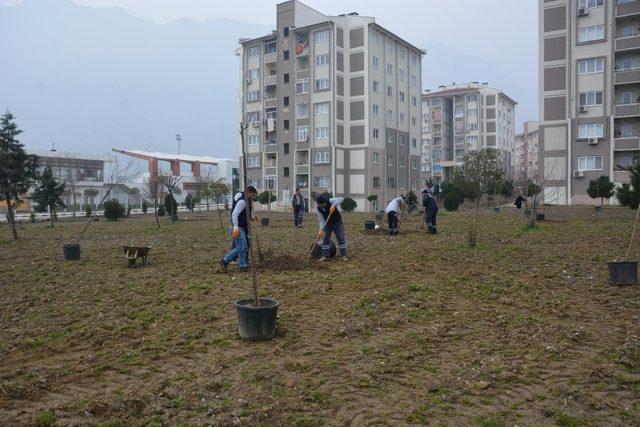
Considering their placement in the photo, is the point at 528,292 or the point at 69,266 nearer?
the point at 528,292

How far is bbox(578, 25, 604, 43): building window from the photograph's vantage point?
145ft

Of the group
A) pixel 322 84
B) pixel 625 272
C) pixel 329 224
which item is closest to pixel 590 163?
pixel 322 84

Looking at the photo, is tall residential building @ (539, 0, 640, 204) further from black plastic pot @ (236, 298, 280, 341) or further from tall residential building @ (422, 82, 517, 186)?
tall residential building @ (422, 82, 517, 186)

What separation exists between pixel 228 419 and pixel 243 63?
6142cm

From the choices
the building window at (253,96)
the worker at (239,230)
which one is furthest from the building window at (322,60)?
the worker at (239,230)

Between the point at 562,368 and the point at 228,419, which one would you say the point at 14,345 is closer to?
the point at 228,419

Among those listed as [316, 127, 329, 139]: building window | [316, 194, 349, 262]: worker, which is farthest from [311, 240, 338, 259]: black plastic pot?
[316, 127, 329, 139]: building window

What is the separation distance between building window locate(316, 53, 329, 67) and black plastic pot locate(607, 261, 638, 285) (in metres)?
49.8

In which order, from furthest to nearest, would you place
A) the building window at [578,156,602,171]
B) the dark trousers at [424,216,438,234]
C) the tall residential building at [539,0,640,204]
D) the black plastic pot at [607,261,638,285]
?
the building window at [578,156,602,171] → the tall residential building at [539,0,640,204] → the dark trousers at [424,216,438,234] → the black plastic pot at [607,261,638,285]

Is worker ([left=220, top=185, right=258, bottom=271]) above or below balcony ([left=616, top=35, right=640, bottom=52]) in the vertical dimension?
below

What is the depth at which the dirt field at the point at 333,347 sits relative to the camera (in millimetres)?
4199

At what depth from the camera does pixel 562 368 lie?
16.4 ft

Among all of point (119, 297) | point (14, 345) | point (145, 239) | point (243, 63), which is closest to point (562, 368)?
point (14, 345)

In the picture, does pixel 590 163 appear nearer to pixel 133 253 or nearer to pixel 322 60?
pixel 322 60
